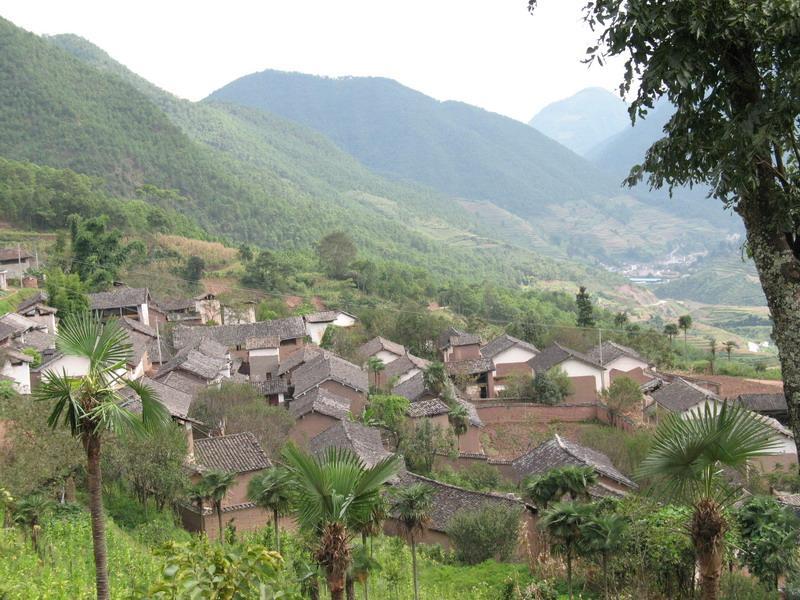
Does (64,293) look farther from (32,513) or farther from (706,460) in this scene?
(706,460)

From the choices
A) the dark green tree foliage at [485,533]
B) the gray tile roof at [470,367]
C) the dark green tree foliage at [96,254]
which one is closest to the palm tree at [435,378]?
the gray tile roof at [470,367]

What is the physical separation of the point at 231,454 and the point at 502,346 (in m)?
27.2

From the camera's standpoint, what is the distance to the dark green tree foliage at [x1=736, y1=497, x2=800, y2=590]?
44.5ft

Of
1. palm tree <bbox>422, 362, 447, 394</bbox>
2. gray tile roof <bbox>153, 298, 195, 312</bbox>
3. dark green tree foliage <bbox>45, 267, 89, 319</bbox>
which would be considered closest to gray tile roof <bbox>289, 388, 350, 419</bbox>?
palm tree <bbox>422, 362, 447, 394</bbox>

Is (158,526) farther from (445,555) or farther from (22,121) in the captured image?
(22,121)

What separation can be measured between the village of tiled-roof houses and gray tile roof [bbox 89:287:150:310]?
0.28ft

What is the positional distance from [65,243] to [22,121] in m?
51.4

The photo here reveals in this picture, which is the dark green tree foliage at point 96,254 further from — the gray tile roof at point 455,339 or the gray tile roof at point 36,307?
the gray tile roof at point 455,339

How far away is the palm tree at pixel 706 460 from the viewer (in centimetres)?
590

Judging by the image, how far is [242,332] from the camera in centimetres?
4903

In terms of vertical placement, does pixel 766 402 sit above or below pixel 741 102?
below

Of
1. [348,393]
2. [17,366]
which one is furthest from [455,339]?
[17,366]

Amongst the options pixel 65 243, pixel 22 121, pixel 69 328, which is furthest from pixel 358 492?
pixel 22 121

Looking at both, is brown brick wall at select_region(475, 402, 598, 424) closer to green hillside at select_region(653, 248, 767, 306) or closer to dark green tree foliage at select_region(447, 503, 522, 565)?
dark green tree foliage at select_region(447, 503, 522, 565)
